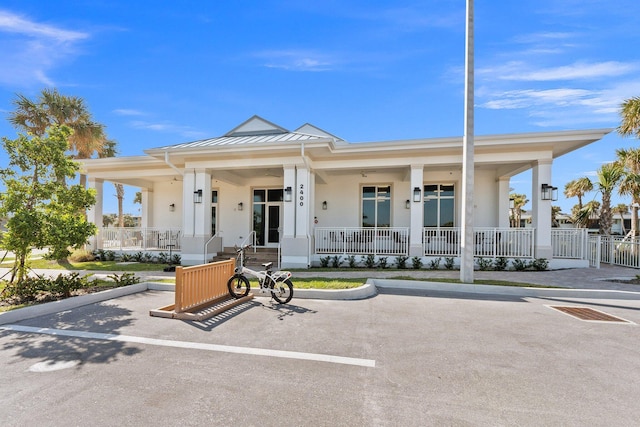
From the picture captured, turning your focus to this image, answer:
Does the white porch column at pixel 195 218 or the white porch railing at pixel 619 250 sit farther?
the white porch column at pixel 195 218

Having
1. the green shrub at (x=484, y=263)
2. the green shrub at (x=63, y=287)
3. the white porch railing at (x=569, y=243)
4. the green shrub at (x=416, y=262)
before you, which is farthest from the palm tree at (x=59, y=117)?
the white porch railing at (x=569, y=243)

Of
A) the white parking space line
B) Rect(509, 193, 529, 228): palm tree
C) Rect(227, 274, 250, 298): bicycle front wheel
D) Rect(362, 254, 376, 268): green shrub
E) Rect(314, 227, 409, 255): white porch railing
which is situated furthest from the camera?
Rect(509, 193, 529, 228): palm tree

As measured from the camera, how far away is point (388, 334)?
4.39m

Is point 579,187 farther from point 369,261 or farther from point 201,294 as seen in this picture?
point 201,294

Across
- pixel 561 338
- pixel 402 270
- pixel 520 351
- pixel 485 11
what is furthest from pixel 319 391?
pixel 485 11

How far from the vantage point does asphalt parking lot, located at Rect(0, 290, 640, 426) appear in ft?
8.13

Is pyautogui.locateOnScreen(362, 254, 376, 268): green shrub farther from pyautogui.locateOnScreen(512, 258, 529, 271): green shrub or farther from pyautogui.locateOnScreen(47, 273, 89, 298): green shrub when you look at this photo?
pyautogui.locateOnScreen(47, 273, 89, 298): green shrub

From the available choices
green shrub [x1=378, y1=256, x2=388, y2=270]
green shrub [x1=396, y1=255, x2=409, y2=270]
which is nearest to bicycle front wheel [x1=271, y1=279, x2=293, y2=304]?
green shrub [x1=378, y1=256, x2=388, y2=270]

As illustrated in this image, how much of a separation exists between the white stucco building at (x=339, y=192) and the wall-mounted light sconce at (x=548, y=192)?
7 cm

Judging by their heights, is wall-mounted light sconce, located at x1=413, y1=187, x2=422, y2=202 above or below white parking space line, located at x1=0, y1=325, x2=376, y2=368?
above

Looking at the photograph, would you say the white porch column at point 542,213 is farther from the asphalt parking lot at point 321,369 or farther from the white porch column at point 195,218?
the white porch column at point 195,218

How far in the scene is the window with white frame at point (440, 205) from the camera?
12.8 metres

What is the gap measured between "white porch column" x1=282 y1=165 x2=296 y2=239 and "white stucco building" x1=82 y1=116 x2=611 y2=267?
0.04 m

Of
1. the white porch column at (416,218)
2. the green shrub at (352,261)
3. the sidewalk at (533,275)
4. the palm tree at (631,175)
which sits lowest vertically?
the sidewalk at (533,275)
